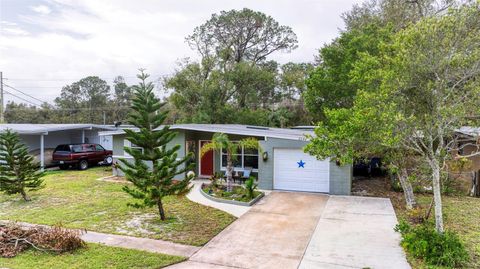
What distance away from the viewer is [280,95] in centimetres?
3247

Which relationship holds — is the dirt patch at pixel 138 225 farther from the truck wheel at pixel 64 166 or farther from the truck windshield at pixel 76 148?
the truck wheel at pixel 64 166

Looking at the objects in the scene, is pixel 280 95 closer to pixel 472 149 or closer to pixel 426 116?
pixel 472 149

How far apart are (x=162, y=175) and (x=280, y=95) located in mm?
24800

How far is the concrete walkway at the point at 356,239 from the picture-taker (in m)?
6.50

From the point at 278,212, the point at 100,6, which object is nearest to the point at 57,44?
the point at 100,6

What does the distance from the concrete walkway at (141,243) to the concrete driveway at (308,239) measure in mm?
385

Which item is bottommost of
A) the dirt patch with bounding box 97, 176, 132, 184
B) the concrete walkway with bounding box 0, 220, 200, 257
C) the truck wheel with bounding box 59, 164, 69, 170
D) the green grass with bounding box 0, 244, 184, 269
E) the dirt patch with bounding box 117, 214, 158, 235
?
the green grass with bounding box 0, 244, 184, 269

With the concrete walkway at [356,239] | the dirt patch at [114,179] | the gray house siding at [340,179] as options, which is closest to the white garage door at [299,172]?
the gray house siding at [340,179]

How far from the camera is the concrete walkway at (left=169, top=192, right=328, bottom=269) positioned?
652 cm

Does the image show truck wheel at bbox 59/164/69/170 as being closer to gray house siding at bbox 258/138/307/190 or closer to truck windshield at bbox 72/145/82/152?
truck windshield at bbox 72/145/82/152

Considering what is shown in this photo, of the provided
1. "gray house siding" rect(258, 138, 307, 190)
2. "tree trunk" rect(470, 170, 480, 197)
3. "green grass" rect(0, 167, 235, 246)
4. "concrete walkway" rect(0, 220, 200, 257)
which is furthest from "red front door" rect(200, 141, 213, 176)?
"tree trunk" rect(470, 170, 480, 197)

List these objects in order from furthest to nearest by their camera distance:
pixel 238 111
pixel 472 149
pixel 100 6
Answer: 1. pixel 238 111
2. pixel 472 149
3. pixel 100 6

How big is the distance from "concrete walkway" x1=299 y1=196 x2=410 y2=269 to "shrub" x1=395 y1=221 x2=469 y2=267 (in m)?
0.30

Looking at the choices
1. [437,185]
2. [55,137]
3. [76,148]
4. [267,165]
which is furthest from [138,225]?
[55,137]
